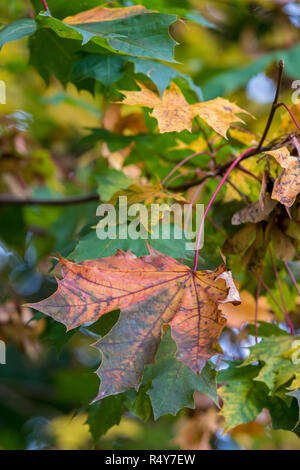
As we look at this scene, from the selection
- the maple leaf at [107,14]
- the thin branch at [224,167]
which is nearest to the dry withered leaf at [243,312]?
the thin branch at [224,167]

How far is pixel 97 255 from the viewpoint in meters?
1.02

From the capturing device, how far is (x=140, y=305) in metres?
0.89

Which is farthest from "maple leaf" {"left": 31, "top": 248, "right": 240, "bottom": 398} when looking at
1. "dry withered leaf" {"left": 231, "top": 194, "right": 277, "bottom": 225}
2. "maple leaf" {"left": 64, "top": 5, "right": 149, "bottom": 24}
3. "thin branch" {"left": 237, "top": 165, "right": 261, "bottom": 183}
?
"maple leaf" {"left": 64, "top": 5, "right": 149, "bottom": 24}

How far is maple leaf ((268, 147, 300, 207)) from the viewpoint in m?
0.93

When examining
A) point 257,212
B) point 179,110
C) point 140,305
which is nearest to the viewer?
point 140,305

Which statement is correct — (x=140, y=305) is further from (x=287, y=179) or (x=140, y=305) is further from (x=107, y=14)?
(x=107, y=14)

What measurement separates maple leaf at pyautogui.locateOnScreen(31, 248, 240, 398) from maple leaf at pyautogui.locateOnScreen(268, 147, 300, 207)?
0.18 m

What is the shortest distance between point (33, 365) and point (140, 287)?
311 cm

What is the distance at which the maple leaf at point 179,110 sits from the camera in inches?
43.0

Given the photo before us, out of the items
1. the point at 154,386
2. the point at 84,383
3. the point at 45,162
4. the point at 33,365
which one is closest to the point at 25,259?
the point at 45,162

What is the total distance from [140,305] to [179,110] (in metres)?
0.50

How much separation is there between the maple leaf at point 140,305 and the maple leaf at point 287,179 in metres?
0.18

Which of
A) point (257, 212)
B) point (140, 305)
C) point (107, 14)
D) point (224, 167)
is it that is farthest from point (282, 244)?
point (107, 14)
